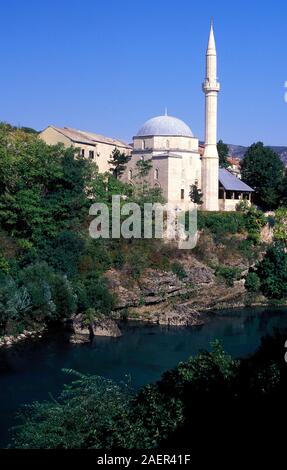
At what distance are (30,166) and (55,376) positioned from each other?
39.9 ft

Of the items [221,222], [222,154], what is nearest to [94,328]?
[221,222]

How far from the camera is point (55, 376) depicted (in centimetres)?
1661

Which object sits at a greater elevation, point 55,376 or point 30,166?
point 30,166

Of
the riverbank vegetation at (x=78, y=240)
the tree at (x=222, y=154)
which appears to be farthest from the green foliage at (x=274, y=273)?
the tree at (x=222, y=154)

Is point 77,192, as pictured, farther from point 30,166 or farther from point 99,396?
point 99,396

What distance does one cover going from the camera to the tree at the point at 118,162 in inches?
1265

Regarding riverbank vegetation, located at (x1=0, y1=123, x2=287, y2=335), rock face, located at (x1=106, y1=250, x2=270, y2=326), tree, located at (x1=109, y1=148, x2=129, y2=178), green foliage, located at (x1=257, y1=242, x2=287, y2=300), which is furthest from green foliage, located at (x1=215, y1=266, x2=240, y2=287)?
tree, located at (x1=109, y1=148, x2=129, y2=178)

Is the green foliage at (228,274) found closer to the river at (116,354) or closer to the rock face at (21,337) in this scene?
the river at (116,354)

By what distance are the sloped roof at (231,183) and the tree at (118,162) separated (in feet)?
16.2

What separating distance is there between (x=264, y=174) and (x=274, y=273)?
862cm

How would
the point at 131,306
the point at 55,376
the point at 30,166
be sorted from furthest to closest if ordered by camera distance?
the point at 30,166 < the point at 131,306 < the point at 55,376
